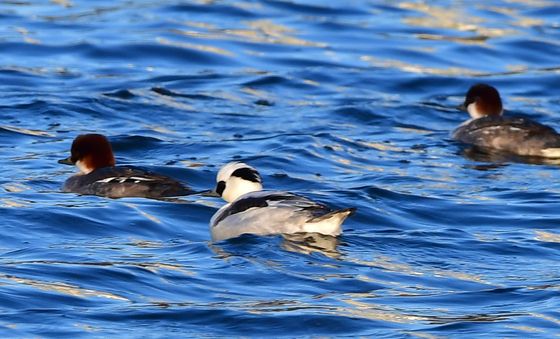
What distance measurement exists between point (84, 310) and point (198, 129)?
23.8 ft

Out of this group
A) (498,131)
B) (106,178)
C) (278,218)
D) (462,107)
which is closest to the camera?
(278,218)

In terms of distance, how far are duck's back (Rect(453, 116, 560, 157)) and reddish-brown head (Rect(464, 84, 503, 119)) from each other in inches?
22.8

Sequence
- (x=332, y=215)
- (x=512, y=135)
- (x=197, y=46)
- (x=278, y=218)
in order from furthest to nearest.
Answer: (x=197, y=46) < (x=512, y=135) < (x=278, y=218) < (x=332, y=215)

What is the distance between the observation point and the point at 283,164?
14.6 meters

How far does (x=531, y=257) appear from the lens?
10.9 meters

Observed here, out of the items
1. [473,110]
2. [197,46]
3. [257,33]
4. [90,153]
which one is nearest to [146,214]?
[90,153]

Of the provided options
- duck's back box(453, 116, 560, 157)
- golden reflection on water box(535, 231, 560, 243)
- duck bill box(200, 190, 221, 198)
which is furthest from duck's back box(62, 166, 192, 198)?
duck's back box(453, 116, 560, 157)

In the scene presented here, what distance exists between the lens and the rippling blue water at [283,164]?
359 inches

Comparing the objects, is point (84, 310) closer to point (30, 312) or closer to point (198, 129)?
point (30, 312)

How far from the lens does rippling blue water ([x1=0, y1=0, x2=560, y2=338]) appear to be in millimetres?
9117

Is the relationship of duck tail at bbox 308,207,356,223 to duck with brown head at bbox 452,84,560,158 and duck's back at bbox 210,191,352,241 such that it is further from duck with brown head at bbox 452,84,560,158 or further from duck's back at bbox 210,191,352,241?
duck with brown head at bbox 452,84,560,158

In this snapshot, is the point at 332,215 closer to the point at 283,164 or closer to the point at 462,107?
the point at 283,164

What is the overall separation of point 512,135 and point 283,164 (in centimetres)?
262

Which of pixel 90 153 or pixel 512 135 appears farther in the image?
pixel 512 135
